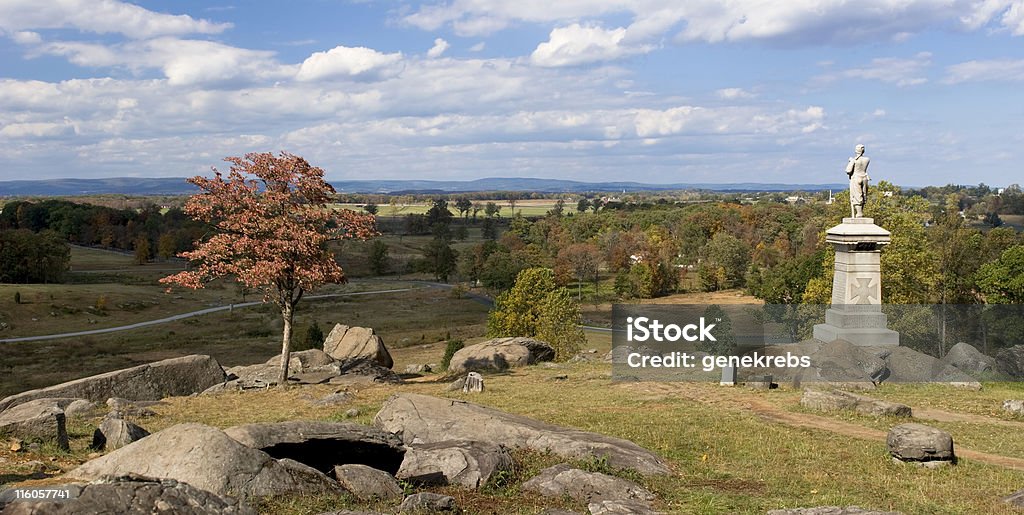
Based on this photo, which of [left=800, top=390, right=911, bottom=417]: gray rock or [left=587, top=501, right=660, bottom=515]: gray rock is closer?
[left=587, top=501, right=660, bottom=515]: gray rock

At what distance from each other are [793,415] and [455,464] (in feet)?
45.9

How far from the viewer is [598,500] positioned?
12.6 m

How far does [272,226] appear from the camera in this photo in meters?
29.3

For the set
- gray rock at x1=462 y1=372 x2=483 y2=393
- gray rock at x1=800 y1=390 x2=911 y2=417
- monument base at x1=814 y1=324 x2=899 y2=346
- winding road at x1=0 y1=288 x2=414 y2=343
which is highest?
monument base at x1=814 y1=324 x2=899 y2=346

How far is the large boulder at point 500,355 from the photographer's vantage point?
1590 inches

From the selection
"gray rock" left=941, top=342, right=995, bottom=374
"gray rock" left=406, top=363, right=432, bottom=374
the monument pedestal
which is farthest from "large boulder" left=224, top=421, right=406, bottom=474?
"gray rock" left=406, top=363, right=432, bottom=374

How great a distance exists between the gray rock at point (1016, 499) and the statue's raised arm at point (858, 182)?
21499 millimetres

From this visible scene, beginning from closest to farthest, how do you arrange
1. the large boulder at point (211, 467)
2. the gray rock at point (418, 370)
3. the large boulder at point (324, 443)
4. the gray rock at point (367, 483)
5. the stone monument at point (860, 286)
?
the large boulder at point (211, 467) → the gray rock at point (367, 483) → the large boulder at point (324, 443) → the stone monument at point (860, 286) → the gray rock at point (418, 370)

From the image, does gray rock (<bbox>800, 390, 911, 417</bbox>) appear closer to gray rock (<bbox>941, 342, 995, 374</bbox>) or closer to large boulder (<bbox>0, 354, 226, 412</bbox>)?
gray rock (<bbox>941, 342, 995, 374</bbox>)

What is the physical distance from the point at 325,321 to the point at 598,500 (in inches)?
3433

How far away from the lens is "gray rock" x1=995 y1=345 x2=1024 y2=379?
34125 mm

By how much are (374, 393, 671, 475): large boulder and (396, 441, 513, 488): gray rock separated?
1.40m

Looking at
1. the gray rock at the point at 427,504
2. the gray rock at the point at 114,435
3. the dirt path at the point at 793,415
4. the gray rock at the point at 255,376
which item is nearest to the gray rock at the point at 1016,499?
the dirt path at the point at 793,415

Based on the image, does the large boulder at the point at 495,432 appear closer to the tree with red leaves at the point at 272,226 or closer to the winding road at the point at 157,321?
the tree with red leaves at the point at 272,226
